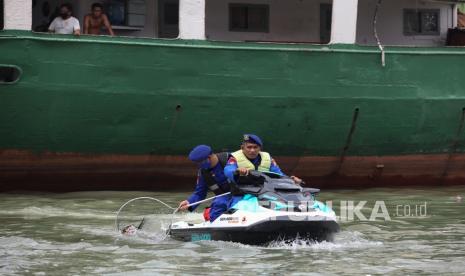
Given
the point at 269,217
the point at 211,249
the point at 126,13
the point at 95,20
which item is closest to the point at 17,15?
the point at 95,20

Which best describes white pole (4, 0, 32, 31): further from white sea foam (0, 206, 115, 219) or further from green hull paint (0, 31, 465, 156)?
white sea foam (0, 206, 115, 219)

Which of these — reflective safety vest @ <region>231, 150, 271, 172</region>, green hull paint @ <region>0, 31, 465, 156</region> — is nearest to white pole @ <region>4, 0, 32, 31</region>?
green hull paint @ <region>0, 31, 465, 156</region>

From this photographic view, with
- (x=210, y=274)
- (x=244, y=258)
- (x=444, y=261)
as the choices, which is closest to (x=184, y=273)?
(x=210, y=274)

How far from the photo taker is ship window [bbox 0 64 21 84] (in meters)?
15.4

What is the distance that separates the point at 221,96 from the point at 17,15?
3.30 m

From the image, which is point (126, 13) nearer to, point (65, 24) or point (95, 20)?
point (95, 20)

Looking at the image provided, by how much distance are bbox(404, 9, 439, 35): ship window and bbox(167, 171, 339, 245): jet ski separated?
919 cm

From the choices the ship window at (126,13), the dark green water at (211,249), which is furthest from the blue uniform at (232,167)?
the ship window at (126,13)

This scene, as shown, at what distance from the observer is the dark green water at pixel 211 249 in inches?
408

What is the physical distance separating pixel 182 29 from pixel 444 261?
681cm

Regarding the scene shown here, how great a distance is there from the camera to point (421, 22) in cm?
2041

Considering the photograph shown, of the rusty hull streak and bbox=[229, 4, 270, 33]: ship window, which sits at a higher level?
bbox=[229, 4, 270, 33]: ship window

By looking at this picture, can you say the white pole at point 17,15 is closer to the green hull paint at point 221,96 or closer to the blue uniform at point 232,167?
the green hull paint at point 221,96

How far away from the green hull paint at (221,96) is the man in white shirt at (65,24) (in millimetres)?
576
